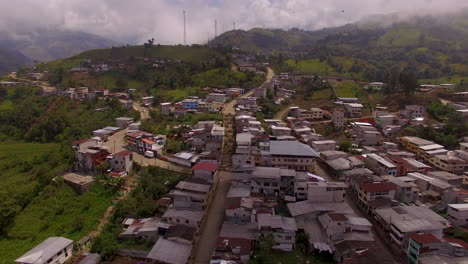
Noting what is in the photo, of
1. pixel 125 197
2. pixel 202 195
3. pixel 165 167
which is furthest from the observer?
pixel 165 167

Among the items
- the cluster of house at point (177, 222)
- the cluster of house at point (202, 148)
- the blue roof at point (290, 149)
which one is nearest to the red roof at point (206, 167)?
the cluster of house at point (177, 222)

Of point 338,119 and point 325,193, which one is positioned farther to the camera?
point 338,119

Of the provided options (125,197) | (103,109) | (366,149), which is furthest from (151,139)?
(366,149)

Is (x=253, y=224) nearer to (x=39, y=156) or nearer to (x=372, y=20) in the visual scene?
(x=39, y=156)

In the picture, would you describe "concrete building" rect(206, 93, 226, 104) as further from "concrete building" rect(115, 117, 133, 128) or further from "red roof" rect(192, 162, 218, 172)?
"red roof" rect(192, 162, 218, 172)

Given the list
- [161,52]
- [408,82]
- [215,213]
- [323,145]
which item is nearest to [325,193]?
[215,213]

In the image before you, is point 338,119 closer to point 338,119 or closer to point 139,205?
point 338,119

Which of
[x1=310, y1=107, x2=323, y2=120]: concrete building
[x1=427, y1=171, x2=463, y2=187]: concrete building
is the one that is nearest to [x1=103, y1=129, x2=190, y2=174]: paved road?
[x1=427, y1=171, x2=463, y2=187]: concrete building
